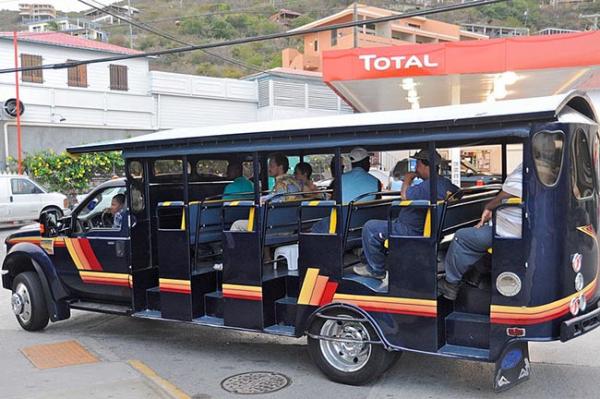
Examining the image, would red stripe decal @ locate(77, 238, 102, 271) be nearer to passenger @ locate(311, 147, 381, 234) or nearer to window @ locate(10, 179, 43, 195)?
passenger @ locate(311, 147, 381, 234)

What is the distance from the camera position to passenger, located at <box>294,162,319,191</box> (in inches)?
271

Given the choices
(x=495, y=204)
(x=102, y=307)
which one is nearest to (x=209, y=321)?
(x=102, y=307)

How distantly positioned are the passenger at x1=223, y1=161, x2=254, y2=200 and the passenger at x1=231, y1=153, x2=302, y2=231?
16.8 inches

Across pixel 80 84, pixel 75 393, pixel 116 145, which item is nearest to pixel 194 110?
pixel 80 84

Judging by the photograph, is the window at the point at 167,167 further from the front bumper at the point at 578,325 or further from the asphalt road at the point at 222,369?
the front bumper at the point at 578,325

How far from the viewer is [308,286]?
18.3ft

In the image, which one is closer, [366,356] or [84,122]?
[366,356]

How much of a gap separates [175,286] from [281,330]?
1.29 m

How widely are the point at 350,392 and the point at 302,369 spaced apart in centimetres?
80

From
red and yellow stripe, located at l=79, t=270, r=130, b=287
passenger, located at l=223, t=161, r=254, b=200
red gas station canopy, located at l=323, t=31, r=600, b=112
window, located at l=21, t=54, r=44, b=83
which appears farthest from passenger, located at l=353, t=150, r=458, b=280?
window, located at l=21, t=54, r=44, b=83

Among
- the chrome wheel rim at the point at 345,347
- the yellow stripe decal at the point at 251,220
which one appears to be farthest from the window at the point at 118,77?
the chrome wheel rim at the point at 345,347

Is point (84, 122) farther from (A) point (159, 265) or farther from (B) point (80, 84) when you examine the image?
(A) point (159, 265)

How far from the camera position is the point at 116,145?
22.1 ft

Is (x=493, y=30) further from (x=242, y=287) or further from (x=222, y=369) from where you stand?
(x=222, y=369)
